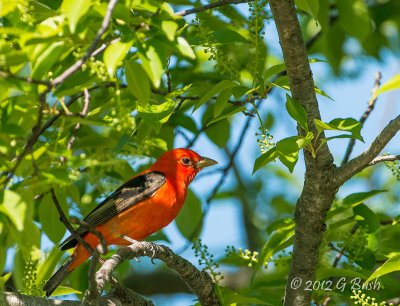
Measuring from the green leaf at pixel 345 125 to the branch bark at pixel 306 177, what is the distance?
50cm

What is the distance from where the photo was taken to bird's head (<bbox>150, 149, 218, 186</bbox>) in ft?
23.8

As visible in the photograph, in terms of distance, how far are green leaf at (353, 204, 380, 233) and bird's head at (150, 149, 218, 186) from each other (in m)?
1.96

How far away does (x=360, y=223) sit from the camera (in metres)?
5.64

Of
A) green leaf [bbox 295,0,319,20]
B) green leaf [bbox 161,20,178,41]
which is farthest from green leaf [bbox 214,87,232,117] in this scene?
green leaf [bbox 161,20,178,41]

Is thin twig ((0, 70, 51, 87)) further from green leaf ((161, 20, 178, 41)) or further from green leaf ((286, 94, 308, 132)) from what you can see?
green leaf ((286, 94, 308, 132))

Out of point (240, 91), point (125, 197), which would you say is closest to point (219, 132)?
point (125, 197)

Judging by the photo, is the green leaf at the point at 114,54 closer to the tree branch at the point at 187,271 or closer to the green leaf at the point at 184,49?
the green leaf at the point at 184,49

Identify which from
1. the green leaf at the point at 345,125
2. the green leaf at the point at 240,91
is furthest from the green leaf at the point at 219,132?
the green leaf at the point at 345,125

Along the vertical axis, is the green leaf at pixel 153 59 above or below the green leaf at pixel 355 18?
below

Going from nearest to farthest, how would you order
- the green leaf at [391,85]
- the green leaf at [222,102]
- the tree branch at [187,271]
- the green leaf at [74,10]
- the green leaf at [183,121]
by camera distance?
1. the green leaf at [74,10]
2. the green leaf at [391,85]
3. the green leaf at [222,102]
4. the tree branch at [187,271]
5. the green leaf at [183,121]

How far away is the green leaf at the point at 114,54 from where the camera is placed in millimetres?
3406

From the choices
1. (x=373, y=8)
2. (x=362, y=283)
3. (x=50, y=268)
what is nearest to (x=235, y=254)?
(x=362, y=283)

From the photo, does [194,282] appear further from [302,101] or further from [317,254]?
[302,101]

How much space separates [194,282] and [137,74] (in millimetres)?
1951
